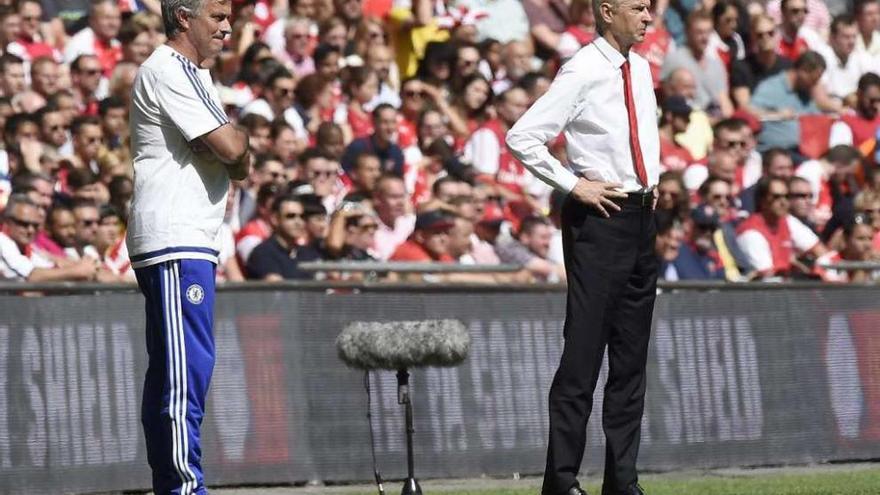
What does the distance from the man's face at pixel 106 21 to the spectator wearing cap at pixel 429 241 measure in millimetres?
3635

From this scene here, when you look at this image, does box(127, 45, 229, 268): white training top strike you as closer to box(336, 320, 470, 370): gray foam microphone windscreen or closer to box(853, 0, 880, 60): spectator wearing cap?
box(336, 320, 470, 370): gray foam microphone windscreen

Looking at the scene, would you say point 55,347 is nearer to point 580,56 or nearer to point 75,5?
point 580,56

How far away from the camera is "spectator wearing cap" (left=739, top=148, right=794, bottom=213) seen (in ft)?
52.1

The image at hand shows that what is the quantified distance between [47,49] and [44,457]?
17.9 feet

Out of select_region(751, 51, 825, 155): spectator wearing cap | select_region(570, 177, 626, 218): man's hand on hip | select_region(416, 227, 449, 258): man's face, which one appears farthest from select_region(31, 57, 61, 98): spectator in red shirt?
select_region(751, 51, 825, 155): spectator wearing cap

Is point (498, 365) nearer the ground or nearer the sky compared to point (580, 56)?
nearer the ground

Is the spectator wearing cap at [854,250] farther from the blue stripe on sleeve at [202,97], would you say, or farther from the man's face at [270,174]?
the blue stripe on sleeve at [202,97]

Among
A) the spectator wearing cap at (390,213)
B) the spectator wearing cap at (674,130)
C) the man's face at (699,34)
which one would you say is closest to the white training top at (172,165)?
the spectator wearing cap at (390,213)

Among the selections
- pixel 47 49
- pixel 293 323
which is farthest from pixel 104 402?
pixel 47 49

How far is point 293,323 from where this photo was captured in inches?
441

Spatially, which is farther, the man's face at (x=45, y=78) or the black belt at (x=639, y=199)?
the man's face at (x=45, y=78)

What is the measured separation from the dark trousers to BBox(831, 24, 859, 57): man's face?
11025 mm

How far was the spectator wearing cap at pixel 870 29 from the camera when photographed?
19.6 m

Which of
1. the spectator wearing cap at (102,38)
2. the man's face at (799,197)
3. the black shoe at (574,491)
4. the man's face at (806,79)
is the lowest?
the black shoe at (574,491)
